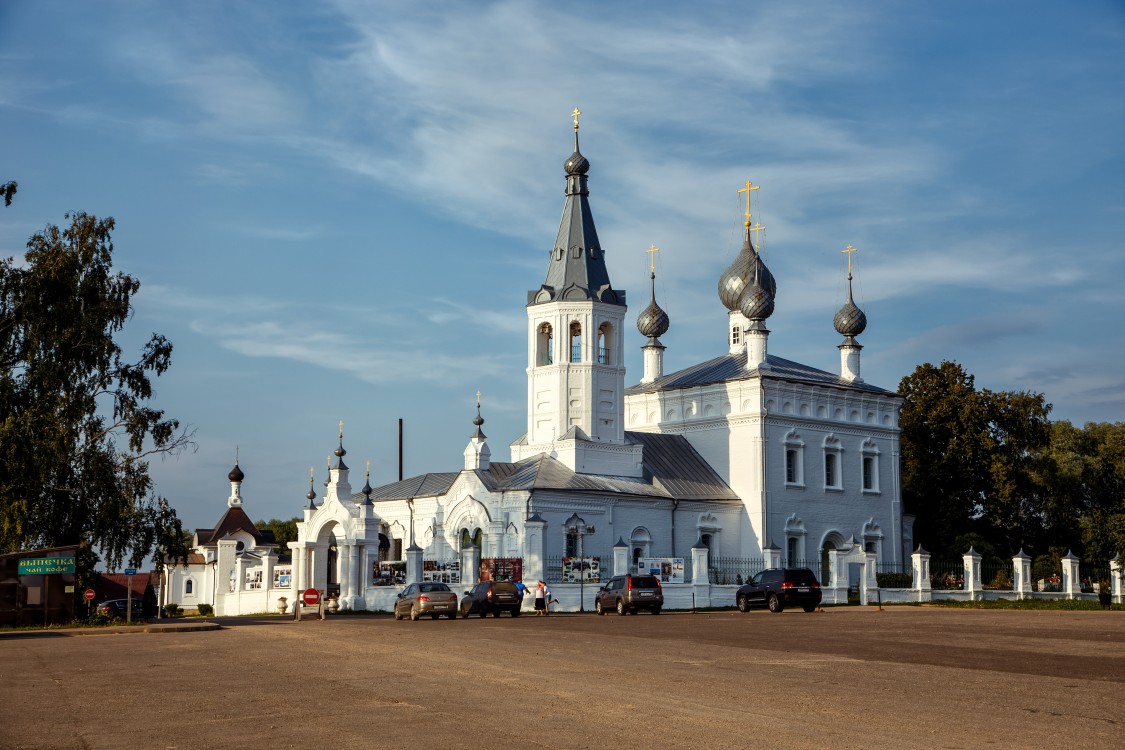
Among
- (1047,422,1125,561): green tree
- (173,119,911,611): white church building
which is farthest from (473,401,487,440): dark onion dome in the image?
(1047,422,1125,561): green tree

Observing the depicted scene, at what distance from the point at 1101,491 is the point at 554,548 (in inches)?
1199

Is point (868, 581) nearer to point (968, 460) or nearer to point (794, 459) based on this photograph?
point (794, 459)

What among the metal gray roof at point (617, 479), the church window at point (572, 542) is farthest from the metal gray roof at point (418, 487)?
the church window at point (572, 542)

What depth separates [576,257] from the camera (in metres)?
50.9

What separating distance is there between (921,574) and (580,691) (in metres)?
36.9

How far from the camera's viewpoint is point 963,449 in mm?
60531

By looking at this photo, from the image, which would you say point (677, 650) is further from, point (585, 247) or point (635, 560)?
point (585, 247)

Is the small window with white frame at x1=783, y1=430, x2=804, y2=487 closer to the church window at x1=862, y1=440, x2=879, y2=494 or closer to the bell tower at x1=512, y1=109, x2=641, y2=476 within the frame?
the church window at x1=862, y1=440, x2=879, y2=494

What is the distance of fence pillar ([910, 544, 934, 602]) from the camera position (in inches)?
1890

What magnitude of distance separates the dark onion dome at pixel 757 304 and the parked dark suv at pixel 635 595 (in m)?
20.1

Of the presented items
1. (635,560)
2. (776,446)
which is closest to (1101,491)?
(776,446)

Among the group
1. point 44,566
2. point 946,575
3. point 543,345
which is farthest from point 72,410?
point 946,575

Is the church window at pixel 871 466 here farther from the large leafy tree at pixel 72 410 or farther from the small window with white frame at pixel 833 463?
the large leafy tree at pixel 72 410

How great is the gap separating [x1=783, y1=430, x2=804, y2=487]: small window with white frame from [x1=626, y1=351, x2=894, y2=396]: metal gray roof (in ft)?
8.00
